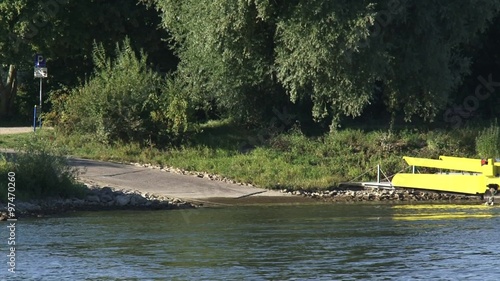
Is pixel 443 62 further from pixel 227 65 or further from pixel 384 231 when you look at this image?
pixel 384 231

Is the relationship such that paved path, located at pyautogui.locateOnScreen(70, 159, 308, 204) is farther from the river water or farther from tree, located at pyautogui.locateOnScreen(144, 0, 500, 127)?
tree, located at pyautogui.locateOnScreen(144, 0, 500, 127)

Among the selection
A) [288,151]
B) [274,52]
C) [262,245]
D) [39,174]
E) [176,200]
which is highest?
[274,52]

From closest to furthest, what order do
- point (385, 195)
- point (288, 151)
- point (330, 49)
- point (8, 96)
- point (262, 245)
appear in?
point (262, 245) → point (385, 195) → point (330, 49) → point (288, 151) → point (8, 96)

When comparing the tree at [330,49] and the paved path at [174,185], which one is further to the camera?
the tree at [330,49]

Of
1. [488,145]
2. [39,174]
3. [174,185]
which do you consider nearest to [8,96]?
[174,185]

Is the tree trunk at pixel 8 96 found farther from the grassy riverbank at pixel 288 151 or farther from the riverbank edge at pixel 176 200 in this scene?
the riverbank edge at pixel 176 200

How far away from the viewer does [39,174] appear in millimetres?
26984

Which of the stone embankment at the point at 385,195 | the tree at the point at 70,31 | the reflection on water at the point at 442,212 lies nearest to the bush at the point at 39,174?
the stone embankment at the point at 385,195

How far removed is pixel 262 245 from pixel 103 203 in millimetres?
6995

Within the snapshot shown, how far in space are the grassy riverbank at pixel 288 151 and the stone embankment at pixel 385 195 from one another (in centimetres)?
85

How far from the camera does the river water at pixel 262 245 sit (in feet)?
63.1

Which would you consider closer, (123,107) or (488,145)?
(488,145)

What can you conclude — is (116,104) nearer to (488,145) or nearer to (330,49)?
(330,49)

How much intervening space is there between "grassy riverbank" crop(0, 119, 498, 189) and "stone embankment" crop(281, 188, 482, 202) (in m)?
0.85
